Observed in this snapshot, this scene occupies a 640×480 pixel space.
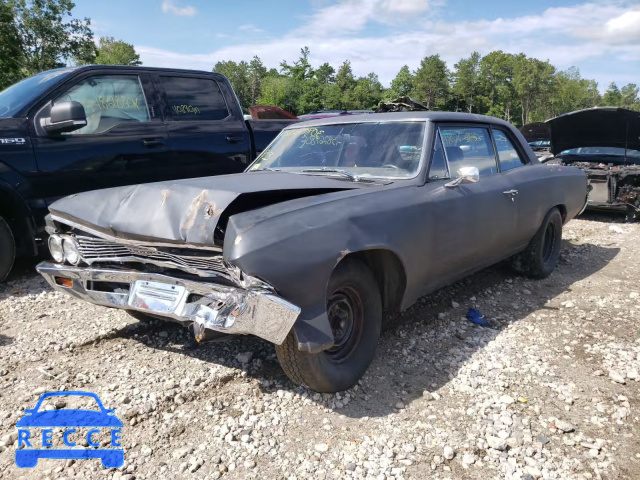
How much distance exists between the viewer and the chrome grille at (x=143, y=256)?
8.02 feet

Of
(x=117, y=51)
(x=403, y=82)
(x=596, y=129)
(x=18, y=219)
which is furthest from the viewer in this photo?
(x=403, y=82)

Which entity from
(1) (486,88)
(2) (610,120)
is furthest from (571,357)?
(1) (486,88)

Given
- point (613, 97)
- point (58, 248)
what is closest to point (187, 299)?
point (58, 248)

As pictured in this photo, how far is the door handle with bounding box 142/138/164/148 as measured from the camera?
4953mm

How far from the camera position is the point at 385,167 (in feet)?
11.4

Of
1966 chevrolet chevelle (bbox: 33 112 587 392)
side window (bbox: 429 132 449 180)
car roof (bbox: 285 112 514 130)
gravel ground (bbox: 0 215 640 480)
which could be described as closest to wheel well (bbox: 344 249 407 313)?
1966 chevrolet chevelle (bbox: 33 112 587 392)

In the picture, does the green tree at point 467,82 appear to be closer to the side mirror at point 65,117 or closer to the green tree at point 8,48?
the green tree at point 8,48

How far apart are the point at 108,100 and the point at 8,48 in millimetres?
20349

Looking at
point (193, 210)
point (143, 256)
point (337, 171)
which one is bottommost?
point (143, 256)

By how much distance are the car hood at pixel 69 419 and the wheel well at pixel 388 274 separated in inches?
63.8

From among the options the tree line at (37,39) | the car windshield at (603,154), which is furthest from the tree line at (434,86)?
the car windshield at (603,154)

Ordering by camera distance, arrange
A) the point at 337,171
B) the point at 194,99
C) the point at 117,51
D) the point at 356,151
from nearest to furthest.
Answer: the point at 337,171 → the point at 356,151 → the point at 194,99 → the point at 117,51

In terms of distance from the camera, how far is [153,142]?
5.00 meters

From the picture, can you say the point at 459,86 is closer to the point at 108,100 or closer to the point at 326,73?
the point at 326,73
